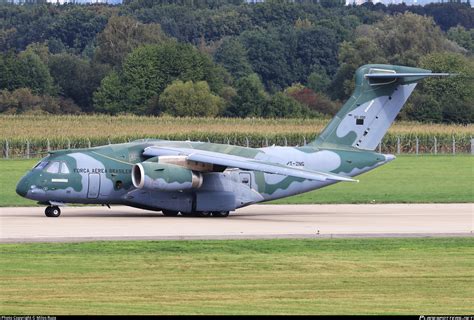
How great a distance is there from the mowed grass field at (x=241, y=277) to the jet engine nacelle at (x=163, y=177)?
7350 millimetres

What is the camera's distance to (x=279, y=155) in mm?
39531

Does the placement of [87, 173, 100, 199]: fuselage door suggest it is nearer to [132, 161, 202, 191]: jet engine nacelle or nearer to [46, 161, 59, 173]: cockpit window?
[46, 161, 59, 173]: cockpit window

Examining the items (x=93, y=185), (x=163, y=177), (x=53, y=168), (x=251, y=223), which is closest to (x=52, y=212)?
(x=53, y=168)

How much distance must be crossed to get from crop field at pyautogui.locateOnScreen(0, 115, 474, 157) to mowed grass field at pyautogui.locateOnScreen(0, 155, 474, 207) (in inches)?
285

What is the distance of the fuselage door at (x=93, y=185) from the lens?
37.6 m

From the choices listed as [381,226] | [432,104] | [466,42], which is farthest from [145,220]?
[466,42]

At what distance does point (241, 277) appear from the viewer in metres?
24.2

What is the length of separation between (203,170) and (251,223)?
9.81 feet

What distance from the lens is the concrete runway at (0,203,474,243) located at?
104 feet

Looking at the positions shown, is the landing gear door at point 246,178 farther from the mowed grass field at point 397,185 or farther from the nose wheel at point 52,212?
the mowed grass field at point 397,185

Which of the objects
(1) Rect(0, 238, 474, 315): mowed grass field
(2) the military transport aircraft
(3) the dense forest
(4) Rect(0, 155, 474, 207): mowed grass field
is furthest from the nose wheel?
(3) the dense forest

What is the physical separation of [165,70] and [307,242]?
88836 mm

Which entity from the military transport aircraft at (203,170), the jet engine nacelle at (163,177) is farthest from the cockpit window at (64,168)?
the jet engine nacelle at (163,177)

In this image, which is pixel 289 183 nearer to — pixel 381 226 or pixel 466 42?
pixel 381 226
